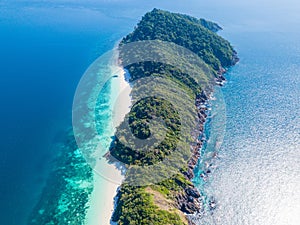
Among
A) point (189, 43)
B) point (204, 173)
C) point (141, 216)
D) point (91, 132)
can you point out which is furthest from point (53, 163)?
point (189, 43)

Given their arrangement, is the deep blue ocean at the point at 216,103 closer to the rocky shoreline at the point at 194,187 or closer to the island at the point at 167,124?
the rocky shoreline at the point at 194,187

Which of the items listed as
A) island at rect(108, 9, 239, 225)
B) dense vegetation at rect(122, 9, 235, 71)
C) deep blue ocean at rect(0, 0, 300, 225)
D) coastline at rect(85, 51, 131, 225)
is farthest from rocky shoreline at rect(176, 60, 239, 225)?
dense vegetation at rect(122, 9, 235, 71)

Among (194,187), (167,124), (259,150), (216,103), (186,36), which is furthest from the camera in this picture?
(186,36)

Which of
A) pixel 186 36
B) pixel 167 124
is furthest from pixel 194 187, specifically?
pixel 186 36

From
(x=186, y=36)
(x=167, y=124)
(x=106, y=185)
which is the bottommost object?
(x=106, y=185)

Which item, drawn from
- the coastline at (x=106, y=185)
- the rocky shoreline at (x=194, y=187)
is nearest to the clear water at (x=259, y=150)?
the rocky shoreline at (x=194, y=187)

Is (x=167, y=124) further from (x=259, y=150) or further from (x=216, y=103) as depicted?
(x=216, y=103)

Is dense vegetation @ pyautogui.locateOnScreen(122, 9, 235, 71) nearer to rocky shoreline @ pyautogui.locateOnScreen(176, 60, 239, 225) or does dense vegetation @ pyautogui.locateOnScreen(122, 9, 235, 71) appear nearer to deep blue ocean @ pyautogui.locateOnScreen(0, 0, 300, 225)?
deep blue ocean @ pyautogui.locateOnScreen(0, 0, 300, 225)
